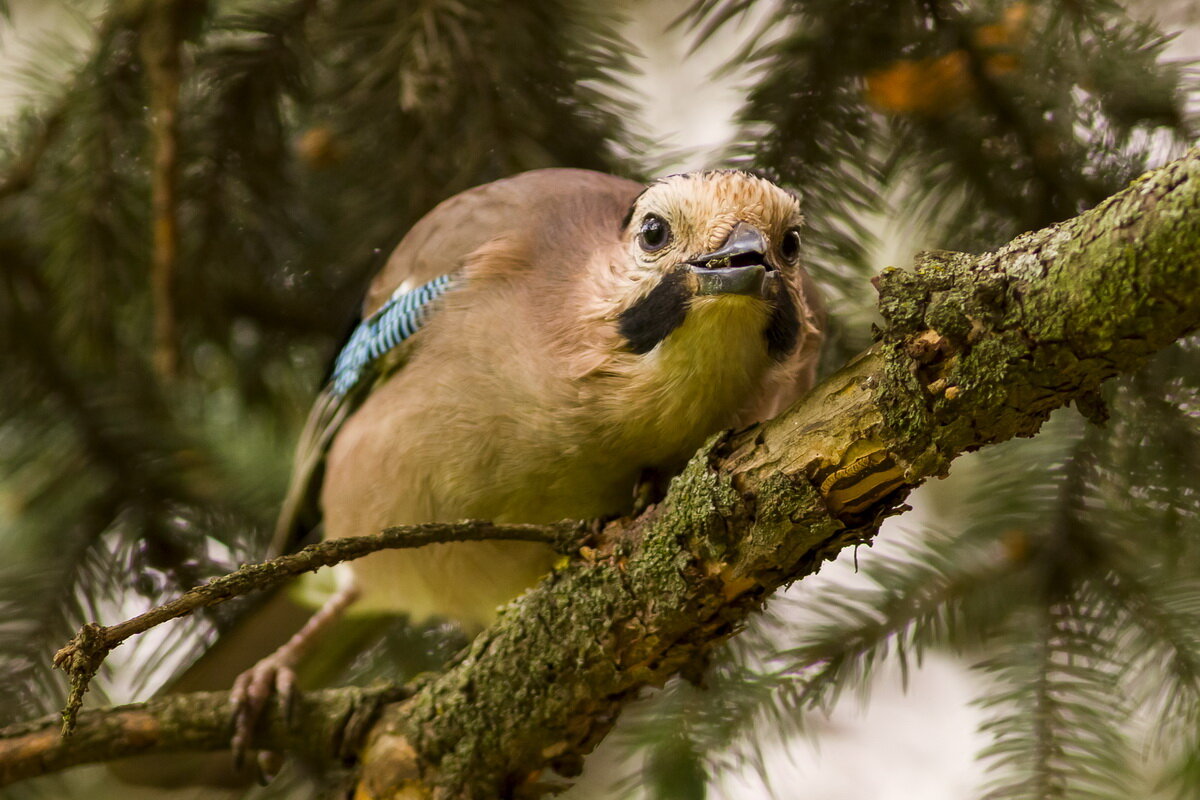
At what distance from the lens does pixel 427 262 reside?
2.19 m

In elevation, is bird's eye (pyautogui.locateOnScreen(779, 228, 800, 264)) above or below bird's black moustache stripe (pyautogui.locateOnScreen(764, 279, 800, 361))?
above

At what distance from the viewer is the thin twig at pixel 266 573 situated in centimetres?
120

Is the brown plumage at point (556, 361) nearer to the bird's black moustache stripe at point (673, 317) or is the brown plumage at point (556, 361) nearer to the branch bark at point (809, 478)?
the bird's black moustache stripe at point (673, 317)

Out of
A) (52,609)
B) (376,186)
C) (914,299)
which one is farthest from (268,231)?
(914,299)

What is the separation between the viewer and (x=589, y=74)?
7.59ft

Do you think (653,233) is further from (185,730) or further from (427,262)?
(185,730)

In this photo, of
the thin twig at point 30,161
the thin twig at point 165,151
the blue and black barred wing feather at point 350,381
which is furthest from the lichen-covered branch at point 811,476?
the thin twig at point 30,161

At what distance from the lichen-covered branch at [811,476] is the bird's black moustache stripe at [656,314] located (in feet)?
0.98

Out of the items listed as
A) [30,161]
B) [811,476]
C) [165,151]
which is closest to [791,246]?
[811,476]

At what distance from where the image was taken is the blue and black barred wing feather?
7.27 feet

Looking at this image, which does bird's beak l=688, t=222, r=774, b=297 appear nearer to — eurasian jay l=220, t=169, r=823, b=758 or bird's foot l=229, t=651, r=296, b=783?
eurasian jay l=220, t=169, r=823, b=758

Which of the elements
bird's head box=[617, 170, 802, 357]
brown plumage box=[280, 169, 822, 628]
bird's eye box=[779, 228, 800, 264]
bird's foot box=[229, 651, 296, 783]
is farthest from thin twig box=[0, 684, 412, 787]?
bird's eye box=[779, 228, 800, 264]

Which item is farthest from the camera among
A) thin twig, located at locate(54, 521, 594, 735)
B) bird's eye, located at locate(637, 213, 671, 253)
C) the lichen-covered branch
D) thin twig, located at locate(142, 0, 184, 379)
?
thin twig, located at locate(142, 0, 184, 379)

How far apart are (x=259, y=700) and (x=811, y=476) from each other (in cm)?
109
